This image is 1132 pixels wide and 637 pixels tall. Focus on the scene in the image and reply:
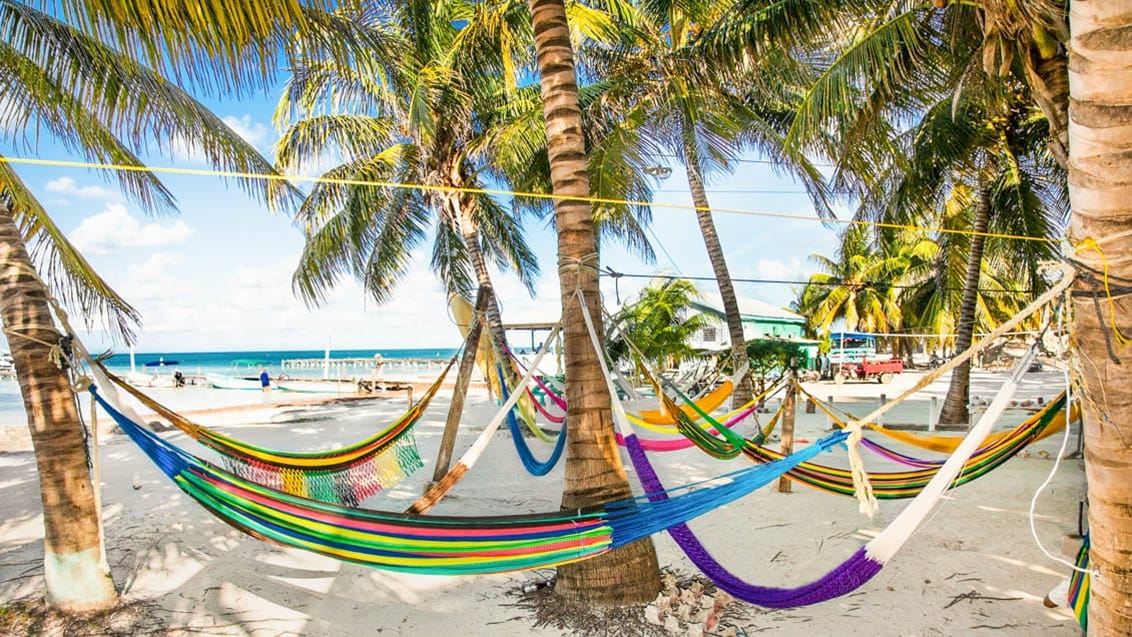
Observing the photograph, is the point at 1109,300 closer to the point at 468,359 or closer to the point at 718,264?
the point at 468,359

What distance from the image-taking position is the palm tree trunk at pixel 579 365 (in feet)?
8.09

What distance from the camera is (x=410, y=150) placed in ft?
27.0

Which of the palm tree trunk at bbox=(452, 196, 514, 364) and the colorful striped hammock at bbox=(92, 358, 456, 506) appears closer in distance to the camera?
the colorful striped hammock at bbox=(92, 358, 456, 506)

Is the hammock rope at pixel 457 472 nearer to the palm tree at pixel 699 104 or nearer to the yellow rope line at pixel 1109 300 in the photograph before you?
the yellow rope line at pixel 1109 300

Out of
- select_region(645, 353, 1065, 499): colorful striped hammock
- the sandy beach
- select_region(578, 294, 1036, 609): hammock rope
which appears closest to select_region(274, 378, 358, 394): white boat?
the sandy beach

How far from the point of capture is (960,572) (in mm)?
2756

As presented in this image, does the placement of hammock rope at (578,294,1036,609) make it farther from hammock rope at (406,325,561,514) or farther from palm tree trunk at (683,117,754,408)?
palm tree trunk at (683,117,754,408)

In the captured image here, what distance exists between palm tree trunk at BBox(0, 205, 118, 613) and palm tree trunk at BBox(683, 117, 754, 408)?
5.79 m

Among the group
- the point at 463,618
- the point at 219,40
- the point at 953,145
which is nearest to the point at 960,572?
the point at 463,618

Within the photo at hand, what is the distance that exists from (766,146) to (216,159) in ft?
19.0

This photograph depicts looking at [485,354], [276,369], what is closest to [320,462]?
[485,354]

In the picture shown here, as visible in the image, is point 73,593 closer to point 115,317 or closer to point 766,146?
point 115,317

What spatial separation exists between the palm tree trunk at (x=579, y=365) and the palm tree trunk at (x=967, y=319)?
4.88m

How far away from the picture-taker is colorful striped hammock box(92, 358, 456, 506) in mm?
2568
